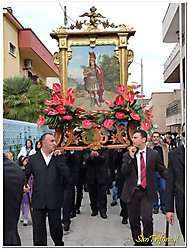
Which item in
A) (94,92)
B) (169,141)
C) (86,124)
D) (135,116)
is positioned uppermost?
(94,92)

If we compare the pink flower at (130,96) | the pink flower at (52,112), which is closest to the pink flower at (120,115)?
the pink flower at (130,96)

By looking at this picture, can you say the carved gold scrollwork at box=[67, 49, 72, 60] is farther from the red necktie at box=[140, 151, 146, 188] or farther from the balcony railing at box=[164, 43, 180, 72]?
the balcony railing at box=[164, 43, 180, 72]

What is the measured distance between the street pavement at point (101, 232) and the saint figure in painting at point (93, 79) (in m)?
2.89

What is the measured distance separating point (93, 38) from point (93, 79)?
1049 mm

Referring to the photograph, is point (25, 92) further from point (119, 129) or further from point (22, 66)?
point (119, 129)

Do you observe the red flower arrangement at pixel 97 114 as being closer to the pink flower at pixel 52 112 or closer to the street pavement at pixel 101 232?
the pink flower at pixel 52 112

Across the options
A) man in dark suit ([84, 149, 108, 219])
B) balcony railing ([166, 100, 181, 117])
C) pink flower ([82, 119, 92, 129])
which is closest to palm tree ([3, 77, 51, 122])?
man in dark suit ([84, 149, 108, 219])

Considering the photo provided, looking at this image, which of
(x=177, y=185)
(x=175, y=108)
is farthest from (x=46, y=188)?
(x=175, y=108)

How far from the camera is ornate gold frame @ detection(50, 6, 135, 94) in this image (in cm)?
900

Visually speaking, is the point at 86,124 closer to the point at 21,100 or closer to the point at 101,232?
the point at 101,232

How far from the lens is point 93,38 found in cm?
931

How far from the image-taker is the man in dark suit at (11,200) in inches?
129

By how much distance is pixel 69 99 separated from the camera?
7.34m

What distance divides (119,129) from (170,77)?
2002cm
